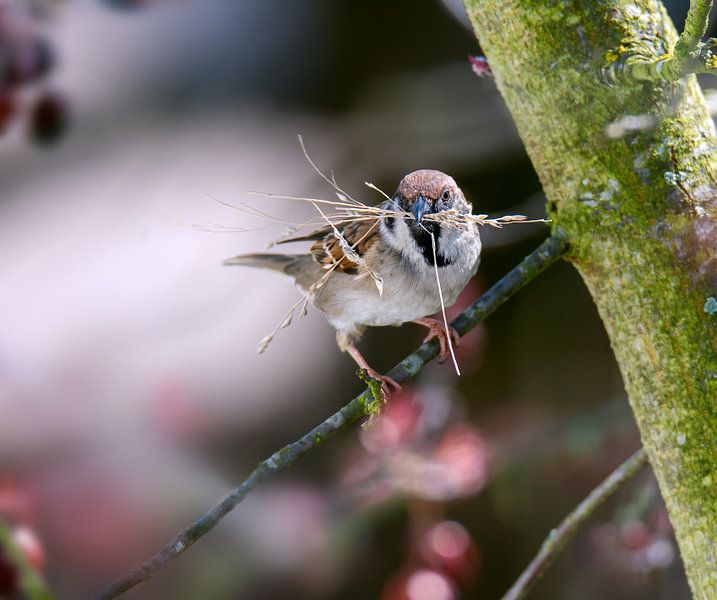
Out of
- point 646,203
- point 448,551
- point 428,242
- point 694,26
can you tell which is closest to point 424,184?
point 428,242

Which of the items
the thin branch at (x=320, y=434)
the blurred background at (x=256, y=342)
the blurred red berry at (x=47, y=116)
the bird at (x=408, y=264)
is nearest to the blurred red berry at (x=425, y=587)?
the blurred background at (x=256, y=342)

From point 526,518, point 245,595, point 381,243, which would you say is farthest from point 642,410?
point 526,518

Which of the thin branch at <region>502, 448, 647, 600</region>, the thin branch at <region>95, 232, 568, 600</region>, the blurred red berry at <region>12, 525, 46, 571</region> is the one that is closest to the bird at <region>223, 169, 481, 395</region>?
the thin branch at <region>95, 232, 568, 600</region>

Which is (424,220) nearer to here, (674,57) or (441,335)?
(441,335)

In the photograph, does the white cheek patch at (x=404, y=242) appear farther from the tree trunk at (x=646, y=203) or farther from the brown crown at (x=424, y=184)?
the tree trunk at (x=646, y=203)

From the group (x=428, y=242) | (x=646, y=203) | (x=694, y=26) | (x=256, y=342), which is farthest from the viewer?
(x=256, y=342)

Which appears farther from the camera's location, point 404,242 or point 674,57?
point 404,242

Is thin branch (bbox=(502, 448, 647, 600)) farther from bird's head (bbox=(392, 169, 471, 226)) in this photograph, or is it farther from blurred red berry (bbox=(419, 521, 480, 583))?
blurred red berry (bbox=(419, 521, 480, 583))
